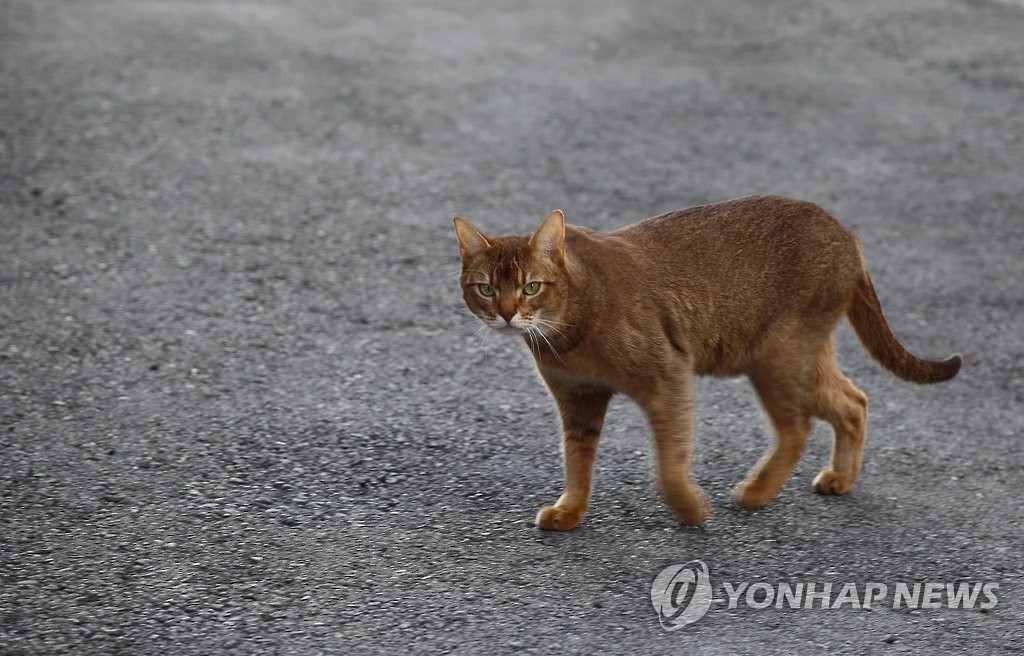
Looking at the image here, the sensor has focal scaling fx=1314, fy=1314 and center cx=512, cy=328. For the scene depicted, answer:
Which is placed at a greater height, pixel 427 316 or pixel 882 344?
pixel 882 344

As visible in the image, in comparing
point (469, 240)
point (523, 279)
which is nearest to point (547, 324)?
point (523, 279)

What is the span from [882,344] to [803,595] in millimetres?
978

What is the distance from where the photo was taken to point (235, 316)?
17.5 feet

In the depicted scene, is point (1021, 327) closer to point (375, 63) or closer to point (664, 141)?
point (664, 141)

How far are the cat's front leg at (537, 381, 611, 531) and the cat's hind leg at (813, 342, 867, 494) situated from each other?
0.71 m

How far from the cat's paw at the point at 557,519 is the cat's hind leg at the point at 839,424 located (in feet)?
2.78

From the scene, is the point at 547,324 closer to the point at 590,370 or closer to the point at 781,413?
the point at 590,370

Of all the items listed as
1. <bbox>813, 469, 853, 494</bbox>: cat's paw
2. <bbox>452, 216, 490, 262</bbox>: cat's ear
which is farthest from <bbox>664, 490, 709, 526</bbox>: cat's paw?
<bbox>452, 216, 490, 262</bbox>: cat's ear

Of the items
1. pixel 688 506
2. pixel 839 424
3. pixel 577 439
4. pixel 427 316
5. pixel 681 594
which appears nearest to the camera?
pixel 681 594

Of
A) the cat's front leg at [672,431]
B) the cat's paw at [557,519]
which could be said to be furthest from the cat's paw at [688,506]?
the cat's paw at [557,519]

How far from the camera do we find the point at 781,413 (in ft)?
13.2

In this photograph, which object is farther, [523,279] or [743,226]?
[743,226]

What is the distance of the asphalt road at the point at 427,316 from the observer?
11.7 ft

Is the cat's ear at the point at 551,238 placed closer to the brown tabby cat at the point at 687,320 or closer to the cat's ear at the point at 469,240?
the brown tabby cat at the point at 687,320
